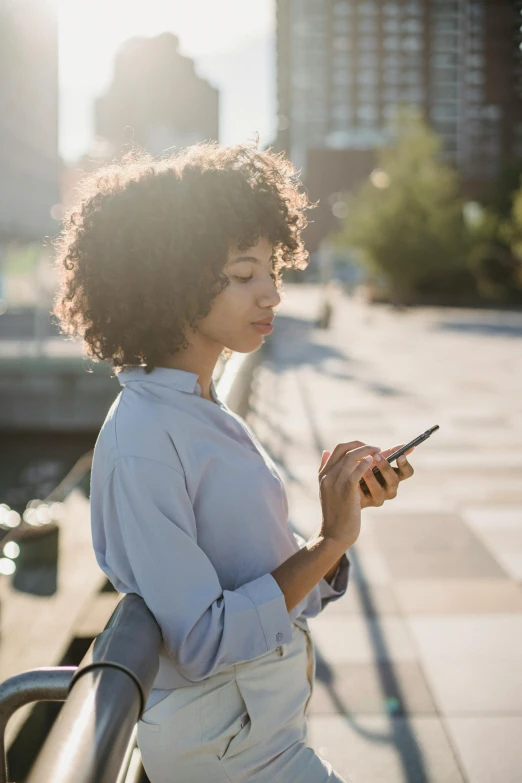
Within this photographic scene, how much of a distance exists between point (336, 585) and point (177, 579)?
2.16 ft

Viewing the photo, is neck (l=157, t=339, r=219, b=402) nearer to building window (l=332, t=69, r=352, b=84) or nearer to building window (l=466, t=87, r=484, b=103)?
building window (l=466, t=87, r=484, b=103)

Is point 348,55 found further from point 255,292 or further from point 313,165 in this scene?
point 255,292

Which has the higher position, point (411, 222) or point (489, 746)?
point (411, 222)

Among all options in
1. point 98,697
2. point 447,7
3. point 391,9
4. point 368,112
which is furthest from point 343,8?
point 98,697

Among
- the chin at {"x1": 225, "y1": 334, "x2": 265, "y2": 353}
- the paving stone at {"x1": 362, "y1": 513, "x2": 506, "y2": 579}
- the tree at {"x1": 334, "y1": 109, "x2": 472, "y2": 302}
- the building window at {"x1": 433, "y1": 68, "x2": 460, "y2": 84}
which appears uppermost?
the building window at {"x1": 433, "y1": 68, "x2": 460, "y2": 84}

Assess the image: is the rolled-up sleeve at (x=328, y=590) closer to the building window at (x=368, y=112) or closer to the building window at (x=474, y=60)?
the building window at (x=474, y=60)

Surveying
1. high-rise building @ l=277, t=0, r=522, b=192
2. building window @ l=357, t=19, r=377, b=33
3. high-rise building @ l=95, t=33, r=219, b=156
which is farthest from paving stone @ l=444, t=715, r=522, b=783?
building window @ l=357, t=19, r=377, b=33

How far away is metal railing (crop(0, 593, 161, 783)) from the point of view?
732 millimetres

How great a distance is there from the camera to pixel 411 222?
42031 mm

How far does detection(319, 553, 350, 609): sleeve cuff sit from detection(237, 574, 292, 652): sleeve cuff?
43 cm

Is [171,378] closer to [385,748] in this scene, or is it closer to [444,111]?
[385,748]

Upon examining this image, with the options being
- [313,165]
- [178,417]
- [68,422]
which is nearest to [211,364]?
[178,417]

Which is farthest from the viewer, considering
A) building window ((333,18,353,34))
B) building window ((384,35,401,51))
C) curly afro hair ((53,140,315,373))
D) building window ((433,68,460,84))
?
building window ((384,35,401,51))

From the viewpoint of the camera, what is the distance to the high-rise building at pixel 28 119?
4391cm
